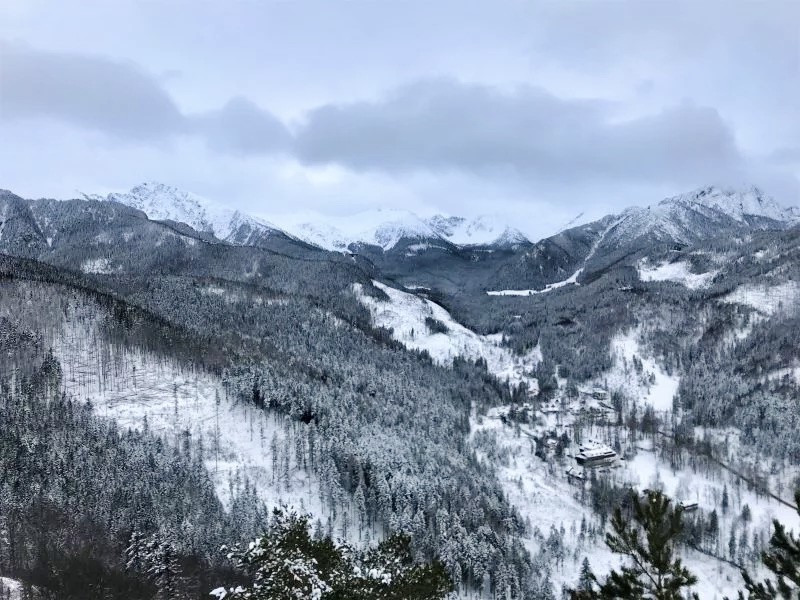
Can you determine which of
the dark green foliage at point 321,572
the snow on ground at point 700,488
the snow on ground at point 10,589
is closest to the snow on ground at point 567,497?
the snow on ground at point 700,488

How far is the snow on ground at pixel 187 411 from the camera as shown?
124 meters

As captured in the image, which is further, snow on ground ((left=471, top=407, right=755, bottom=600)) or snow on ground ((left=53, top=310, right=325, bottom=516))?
snow on ground ((left=53, top=310, right=325, bottom=516))

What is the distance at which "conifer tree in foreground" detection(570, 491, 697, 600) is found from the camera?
2280cm

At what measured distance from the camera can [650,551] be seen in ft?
76.7

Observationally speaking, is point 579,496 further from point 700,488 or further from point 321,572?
point 321,572

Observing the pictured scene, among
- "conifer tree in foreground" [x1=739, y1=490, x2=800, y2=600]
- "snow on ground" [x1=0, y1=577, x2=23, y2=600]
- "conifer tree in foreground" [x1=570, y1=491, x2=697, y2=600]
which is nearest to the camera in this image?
"conifer tree in foreground" [x1=570, y1=491, x2=697, y2=600]

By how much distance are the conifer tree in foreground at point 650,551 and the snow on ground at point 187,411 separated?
322ft

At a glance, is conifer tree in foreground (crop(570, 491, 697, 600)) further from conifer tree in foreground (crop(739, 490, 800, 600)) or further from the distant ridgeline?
the distant ridgeline

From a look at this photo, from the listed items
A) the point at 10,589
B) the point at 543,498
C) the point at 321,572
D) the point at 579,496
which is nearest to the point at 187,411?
the point at 10,589

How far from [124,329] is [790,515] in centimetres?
18448

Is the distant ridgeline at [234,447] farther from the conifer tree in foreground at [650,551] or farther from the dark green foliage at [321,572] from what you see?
the conifer tree in foreground at [650,551]

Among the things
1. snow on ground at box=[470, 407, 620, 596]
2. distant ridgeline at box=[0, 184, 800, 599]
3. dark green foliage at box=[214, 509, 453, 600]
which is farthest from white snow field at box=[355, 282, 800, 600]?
dark green foliage at box=[214, 509, 453, 600]

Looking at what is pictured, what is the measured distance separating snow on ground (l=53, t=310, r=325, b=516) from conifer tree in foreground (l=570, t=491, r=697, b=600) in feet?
322

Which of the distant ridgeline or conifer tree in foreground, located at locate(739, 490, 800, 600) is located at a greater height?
conifer tree in foreground, located at locate(739, 490, 800, 600)
